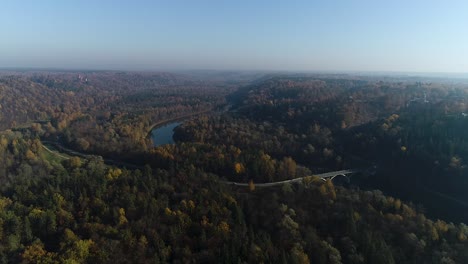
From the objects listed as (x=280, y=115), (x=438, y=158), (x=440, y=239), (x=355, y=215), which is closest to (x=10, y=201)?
(x=355, y=215)

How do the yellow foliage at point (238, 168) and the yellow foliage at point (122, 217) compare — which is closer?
the yellow foliage at point (122, 217)

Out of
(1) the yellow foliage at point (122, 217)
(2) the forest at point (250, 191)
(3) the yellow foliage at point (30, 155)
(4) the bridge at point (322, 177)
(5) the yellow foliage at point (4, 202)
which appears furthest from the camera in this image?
(3) the yellow foliage at point (30, 155)

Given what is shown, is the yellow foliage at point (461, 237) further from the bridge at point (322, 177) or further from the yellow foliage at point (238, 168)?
the yellow foliage at point (238, 168)

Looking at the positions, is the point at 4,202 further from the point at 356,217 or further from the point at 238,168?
the point at 356,217

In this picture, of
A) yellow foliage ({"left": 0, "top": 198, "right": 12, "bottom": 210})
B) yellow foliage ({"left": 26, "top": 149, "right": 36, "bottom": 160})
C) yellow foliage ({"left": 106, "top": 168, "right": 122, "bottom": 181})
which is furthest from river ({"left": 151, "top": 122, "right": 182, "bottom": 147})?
yellow foliage ({"left": 0, "top": 198, "right": 12, "bottom": 210})

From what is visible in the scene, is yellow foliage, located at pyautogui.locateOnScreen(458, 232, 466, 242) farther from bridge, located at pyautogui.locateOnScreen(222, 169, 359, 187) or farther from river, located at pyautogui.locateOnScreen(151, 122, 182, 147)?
river, located at pyautogui.locateOnScreen(151, 122, 182, 147)

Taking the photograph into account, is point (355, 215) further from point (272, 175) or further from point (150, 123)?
point (150, 123)

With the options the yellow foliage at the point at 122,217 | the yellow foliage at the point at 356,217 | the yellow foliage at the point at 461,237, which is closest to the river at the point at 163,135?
the yellow foliage at the point at 122,217
